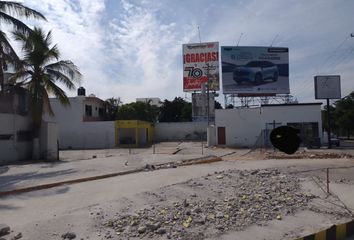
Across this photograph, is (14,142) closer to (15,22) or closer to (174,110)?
(15,22)

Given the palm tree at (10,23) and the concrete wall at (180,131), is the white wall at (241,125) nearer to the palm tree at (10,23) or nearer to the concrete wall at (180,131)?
the concrete wall at (180,131)

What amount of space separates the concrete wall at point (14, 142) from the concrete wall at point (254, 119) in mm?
23420

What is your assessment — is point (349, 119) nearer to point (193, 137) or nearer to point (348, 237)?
point (193, 137)

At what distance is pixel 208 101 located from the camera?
59.4 meters

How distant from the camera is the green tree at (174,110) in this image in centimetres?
8281

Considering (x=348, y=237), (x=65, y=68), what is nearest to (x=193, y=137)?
(x=65, y=68)

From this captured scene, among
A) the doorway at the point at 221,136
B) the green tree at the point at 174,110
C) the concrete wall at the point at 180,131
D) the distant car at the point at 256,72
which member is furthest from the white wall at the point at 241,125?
the green tree at the point at 174,110

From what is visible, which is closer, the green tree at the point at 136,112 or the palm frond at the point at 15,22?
the palm frond at the point at 15,22

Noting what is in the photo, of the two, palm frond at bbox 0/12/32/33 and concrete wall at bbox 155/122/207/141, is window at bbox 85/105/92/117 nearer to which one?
concrete wall at bbox 155/122/207/141

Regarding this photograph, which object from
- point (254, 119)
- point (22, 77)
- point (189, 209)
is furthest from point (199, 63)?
point (189, 209)

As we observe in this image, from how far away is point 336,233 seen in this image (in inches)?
329

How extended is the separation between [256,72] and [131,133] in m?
18.5

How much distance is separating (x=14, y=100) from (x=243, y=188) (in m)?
23.5

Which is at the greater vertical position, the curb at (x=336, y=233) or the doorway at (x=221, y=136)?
the doorway at (x=221, y=136)
